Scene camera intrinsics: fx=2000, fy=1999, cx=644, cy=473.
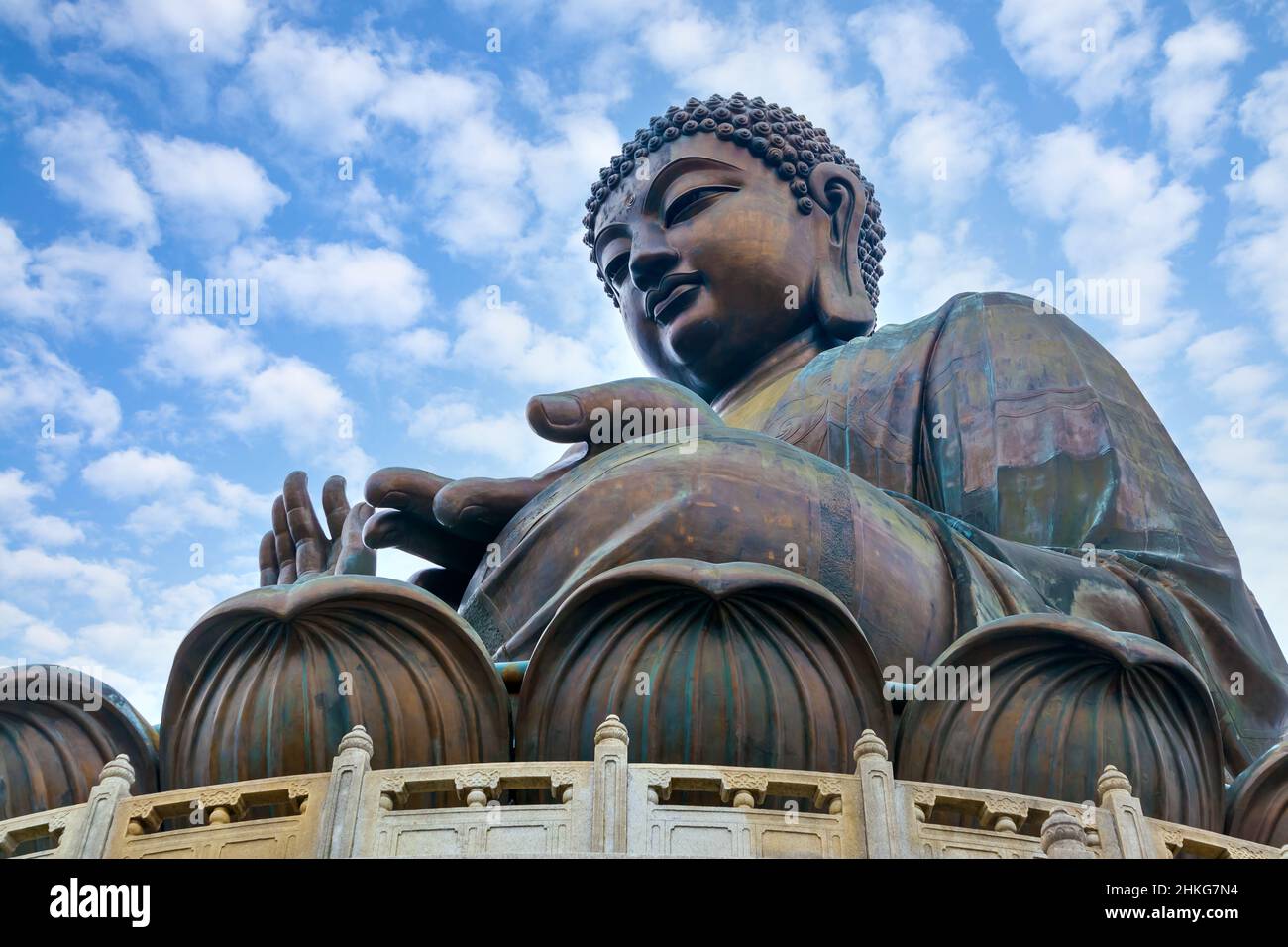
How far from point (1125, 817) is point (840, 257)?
7.71 metres

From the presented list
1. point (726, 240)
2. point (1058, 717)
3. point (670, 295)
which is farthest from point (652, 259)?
point (1058, 717)

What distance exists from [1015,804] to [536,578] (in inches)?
103

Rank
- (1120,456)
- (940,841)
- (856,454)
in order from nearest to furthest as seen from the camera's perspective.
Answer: (940,841) < (1120,456) < (856,454)

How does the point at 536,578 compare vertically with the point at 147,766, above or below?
above

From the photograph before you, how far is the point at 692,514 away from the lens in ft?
26.2

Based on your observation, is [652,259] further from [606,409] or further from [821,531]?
[821,531]

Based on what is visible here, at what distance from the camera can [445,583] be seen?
9305mm

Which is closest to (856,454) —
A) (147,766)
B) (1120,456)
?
(1120,456)

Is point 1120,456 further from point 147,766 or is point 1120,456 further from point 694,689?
point 147,766

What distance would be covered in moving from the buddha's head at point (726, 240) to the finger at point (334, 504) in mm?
3450

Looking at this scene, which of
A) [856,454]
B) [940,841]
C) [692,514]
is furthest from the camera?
[856,454]

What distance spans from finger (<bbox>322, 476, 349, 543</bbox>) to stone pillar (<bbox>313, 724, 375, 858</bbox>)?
357 cm

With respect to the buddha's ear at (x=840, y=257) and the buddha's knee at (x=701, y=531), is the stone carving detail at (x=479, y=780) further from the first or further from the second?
the buddha's ear at (x=840, y=257)
